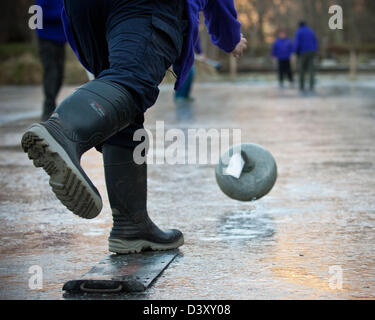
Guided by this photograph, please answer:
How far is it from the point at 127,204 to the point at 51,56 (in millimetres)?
6528

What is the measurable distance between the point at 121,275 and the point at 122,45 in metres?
0.84

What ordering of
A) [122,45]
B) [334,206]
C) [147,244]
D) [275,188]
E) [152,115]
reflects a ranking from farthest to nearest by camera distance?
[152,115]
[275,188]
[334,206]
[147,244]
[122,45]

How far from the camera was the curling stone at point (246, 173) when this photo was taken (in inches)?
188

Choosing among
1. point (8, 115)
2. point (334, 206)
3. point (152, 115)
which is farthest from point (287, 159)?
point (8, 115)

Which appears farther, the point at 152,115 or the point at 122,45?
the point at 152,115

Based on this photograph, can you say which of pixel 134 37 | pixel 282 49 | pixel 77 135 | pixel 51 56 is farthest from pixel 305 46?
pixel 77 135

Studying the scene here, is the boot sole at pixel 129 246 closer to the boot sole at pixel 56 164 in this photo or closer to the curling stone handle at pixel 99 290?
the curling stone handle at pixel 99 290

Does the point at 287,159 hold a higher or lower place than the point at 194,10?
lower

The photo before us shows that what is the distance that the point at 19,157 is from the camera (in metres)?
7.40

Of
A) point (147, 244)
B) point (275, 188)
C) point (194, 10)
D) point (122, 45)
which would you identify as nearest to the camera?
point (122, 45)

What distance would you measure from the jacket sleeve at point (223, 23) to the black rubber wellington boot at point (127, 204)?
0.72m

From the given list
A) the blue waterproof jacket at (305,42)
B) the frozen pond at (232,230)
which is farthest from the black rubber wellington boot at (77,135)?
the blue waterproof jacket at (305,42)

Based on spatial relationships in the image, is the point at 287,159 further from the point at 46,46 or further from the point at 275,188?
the point at 46,46

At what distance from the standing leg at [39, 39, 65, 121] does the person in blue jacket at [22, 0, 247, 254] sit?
609 centimetres
